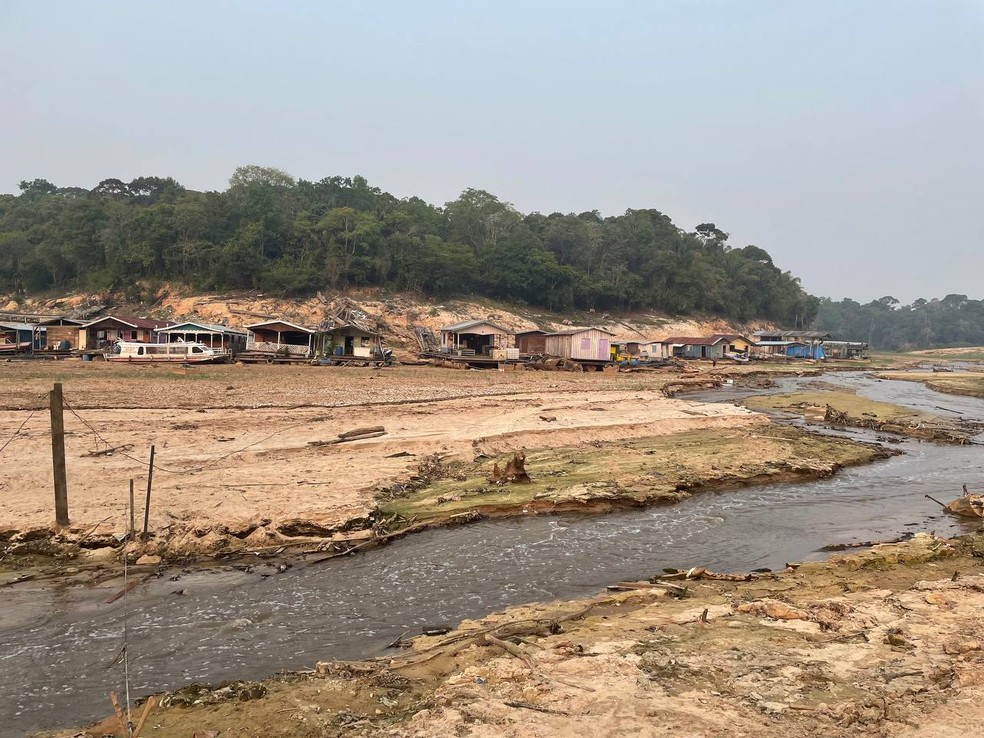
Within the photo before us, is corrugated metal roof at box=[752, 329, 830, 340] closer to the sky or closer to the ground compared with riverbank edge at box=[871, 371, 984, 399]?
closer to the sky

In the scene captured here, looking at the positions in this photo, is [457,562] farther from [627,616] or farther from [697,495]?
[697,495]

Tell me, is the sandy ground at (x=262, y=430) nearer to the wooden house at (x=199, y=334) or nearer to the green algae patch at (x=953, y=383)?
the wooden house at (x=199, y=334)

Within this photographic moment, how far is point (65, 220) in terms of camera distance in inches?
2995

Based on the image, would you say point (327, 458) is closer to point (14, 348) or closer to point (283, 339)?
point (283, 339)

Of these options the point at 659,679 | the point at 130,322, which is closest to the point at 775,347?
the point at 130,322

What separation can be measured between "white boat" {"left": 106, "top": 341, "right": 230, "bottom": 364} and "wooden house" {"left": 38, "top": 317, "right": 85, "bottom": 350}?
33.9 ft

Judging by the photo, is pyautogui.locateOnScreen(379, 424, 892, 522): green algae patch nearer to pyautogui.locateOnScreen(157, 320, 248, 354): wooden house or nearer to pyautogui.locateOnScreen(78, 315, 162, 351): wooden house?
pyautogui.locateOnScreen(157, 320, 248, 354): wooden house

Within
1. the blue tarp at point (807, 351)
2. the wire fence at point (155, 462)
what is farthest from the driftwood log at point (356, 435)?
the blue tarp at point (807, 351)

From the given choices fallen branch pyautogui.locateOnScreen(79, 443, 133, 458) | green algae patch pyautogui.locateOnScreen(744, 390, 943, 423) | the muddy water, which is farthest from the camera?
green algae patch pyautogui.locateOnScreen(744, 390, 943, 423)

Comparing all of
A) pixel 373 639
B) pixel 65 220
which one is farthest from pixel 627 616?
pixel 65 220

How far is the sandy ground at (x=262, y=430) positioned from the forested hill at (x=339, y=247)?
35242mm

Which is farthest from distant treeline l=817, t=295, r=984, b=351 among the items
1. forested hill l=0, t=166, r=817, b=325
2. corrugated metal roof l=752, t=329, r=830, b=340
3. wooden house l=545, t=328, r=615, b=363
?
wooden house l=545, t=328, r=615, b=363

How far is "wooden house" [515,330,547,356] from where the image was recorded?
6141cm

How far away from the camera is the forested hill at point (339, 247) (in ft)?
236
